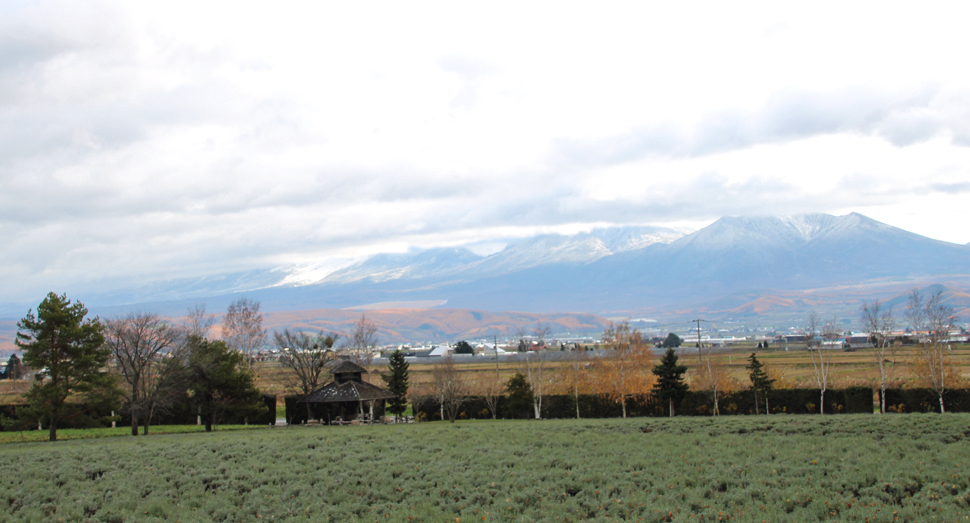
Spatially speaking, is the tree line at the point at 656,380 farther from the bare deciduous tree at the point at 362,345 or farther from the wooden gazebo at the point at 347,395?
the bare deciduous tree at the point at 362,345

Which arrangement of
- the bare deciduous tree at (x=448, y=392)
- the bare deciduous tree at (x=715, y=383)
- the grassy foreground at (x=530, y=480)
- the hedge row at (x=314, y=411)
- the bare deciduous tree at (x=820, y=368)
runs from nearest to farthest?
the grassy foreground at (x=530, y=480)
the bare deciduous tree at (x=820, y=368)
the bare deciduous tree at (x=715, y=383)
the bare deciduous tree at (x=448, y=392)
the hedge row at (x=314, y=411)

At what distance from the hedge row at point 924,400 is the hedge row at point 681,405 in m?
1.76

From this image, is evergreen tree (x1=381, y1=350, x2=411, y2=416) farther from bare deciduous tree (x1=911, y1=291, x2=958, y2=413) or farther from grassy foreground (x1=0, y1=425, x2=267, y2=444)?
bare deciduous tree (x1=911, y1=291, x2=958, y2=413)

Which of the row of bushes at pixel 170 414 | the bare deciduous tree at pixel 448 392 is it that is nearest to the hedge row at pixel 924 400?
the bare deciduous tree at pixel 448 392

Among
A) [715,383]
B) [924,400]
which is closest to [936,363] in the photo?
[924,400]

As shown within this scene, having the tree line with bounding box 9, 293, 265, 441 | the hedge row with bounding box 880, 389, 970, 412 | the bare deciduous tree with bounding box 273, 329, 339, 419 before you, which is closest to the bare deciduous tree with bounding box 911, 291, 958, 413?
the hedge row with bounding box 880, 389, 970, 412

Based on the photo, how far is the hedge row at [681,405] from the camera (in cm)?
4394

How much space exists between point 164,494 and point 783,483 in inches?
558

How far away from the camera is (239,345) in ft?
238

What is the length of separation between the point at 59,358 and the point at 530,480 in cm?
3700

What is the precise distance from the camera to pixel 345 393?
155ft

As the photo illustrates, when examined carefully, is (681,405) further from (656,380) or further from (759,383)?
(759,383)

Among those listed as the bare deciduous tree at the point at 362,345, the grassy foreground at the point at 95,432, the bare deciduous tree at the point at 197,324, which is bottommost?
the grassy foreground at the point at 95,432

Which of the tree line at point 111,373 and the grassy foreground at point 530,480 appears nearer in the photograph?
the grassy foreground at point 530,480
